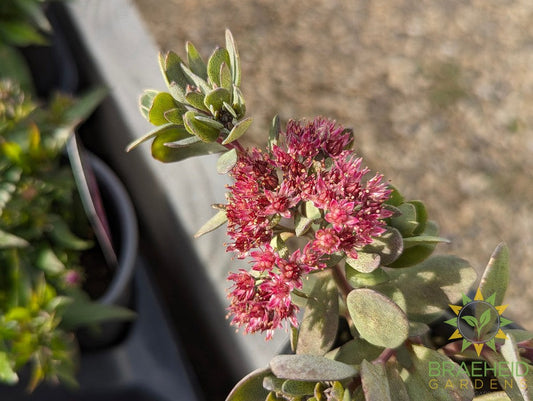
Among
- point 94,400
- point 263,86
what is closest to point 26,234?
point 94,400

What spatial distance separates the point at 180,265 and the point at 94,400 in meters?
0.28

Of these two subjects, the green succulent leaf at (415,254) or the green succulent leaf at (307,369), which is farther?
the green succulent leaf at (415,254)

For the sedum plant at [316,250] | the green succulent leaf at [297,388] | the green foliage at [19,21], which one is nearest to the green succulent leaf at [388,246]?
the sedum plant at [316,250]

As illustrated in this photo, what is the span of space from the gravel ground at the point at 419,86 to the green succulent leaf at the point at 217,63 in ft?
3.19

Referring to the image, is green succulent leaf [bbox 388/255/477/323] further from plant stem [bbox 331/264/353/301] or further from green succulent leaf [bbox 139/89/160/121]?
green succulent leaf [bbox 139/89/160/121]

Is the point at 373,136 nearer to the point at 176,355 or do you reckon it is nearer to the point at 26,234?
the point at 176,355

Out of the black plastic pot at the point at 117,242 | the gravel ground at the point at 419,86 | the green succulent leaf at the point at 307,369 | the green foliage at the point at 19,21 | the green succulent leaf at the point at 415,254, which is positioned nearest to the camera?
the green succulent leaf at the point at 307,369

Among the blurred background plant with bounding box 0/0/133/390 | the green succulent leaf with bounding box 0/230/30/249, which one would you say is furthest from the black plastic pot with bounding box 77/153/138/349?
the green succulent leaf with bounding box 0/230/30/249

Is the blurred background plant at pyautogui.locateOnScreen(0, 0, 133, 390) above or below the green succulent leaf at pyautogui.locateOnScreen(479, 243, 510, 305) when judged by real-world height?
above

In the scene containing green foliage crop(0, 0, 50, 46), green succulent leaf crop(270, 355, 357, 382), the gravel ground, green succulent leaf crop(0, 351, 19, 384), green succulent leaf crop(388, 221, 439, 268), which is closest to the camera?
green succulent leaf crop(270, 355, 357, 382)

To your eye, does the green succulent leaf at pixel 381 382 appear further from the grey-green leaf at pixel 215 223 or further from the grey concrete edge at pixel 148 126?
the grey concrete edge at pixel 148 126

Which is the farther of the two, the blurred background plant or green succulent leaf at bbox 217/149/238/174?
the blurred background plant

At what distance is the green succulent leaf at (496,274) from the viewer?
46 centimetres

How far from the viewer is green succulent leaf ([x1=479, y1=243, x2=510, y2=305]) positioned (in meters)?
0.46
